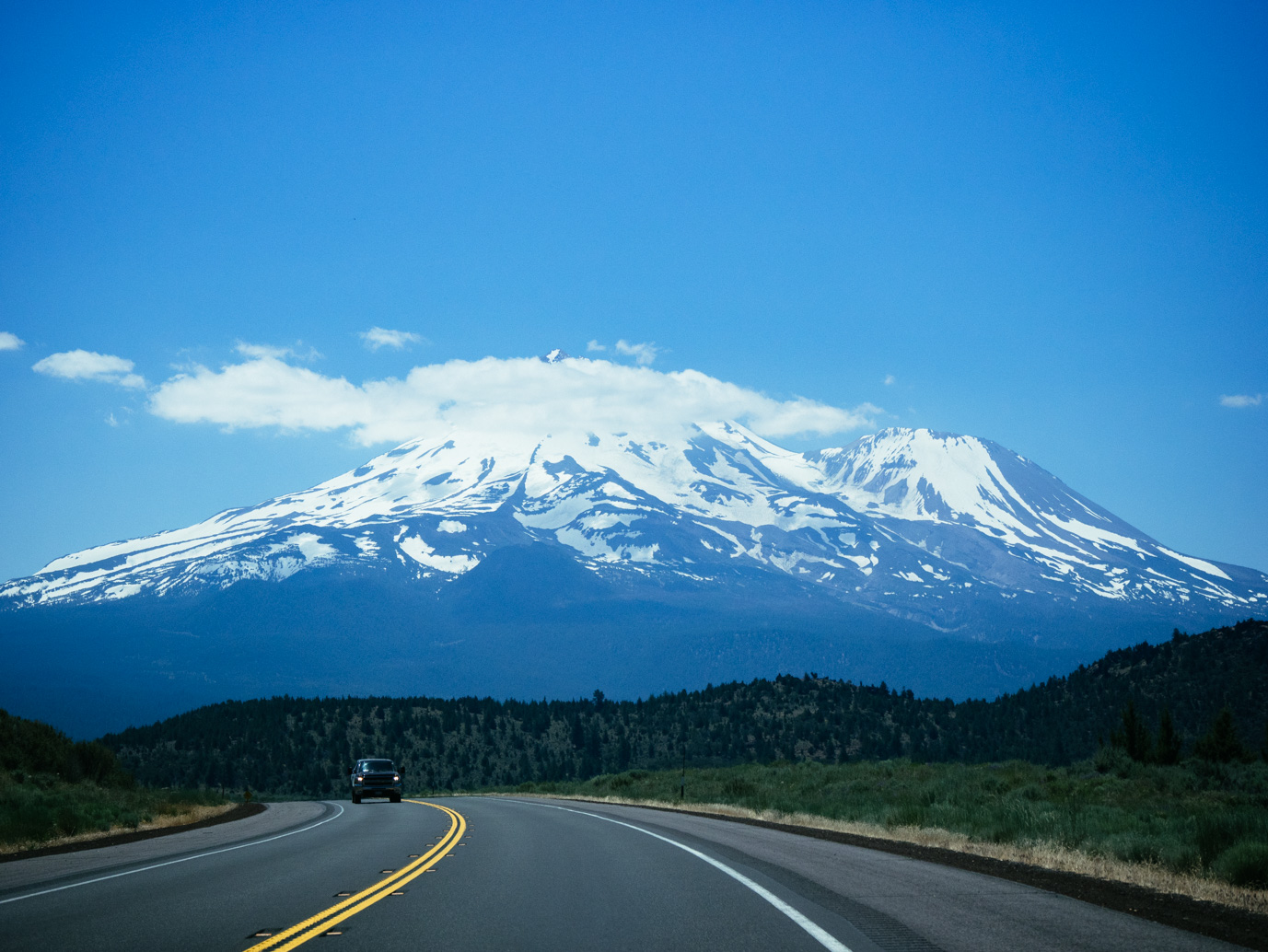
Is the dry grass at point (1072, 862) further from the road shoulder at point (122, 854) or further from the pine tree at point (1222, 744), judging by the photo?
the pine tree at point (1222, 744)

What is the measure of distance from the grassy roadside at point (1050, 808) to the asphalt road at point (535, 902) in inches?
84.2

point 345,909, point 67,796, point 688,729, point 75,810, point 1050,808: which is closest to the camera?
point 345,909

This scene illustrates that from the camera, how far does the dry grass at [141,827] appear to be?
1815cm

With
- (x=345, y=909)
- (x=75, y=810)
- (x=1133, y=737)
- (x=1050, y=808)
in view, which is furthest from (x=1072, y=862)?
(x=1133, y=737)

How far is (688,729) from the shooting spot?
12744 cm

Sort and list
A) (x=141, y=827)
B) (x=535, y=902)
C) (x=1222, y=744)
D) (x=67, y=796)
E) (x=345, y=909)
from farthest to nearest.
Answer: (x=1222, y=744) → (x=67, y=796) → (x=141, y=827) → (x=535, y=902) → (x=345, y=909)

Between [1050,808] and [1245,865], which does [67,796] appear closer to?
[1050,808]

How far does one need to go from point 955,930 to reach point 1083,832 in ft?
30.7

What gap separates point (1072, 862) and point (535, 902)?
25.1ft

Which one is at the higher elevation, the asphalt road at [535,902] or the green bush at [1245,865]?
the green bush at [1245,865]

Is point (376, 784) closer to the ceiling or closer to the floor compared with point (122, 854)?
closer to the floor

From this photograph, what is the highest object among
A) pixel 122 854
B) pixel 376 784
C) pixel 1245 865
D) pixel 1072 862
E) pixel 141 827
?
pixel 1245 865

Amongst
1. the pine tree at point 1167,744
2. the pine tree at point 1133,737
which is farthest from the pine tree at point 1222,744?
the pine tree at point 1133,737

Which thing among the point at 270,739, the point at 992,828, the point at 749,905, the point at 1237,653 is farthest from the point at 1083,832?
the point at 270,739
